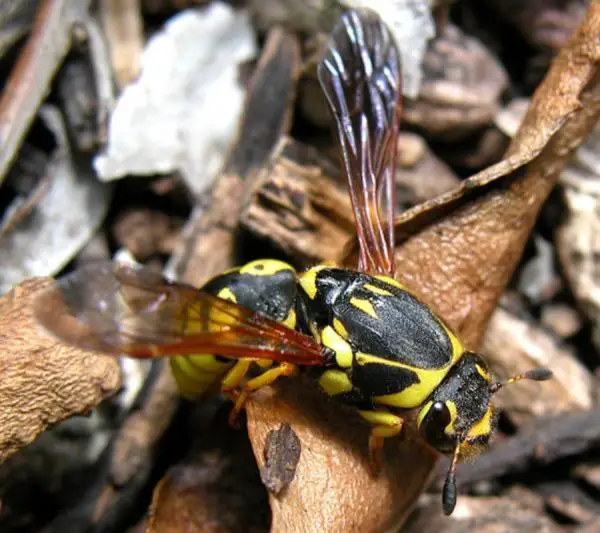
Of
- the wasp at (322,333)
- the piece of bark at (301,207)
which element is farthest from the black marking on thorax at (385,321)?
the piece of bark at (301,207)

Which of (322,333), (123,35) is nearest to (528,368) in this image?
(322,333)

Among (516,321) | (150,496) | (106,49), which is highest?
(106,49)

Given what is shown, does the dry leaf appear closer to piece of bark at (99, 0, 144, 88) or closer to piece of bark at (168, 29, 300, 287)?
piece of bark at (168, 29, 300, 287)

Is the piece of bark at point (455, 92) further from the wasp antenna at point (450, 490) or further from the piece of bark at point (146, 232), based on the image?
the wasp antenna at point (450, 490)

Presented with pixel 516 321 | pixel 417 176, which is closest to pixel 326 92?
pixel 417 176

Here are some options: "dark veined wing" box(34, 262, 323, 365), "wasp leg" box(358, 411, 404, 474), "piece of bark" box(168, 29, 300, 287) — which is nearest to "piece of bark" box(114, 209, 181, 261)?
"piece of bark" box(168, 29, 300, 287)

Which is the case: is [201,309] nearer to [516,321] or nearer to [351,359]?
[351,359]

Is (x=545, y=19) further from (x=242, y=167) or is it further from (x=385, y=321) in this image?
(x=385, y=321)
